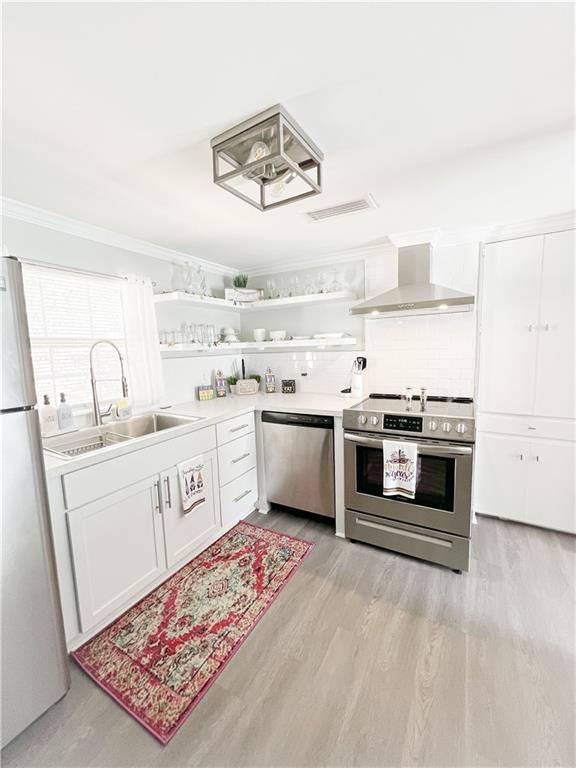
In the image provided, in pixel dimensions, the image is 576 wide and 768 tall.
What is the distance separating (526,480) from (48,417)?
3.43 meters

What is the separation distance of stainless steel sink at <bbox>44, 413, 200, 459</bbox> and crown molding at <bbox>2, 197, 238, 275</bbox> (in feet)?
4.30

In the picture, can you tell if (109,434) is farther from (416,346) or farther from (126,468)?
(416,346)

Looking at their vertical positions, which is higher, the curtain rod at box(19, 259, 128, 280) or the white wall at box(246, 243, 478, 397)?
the curtain rod at box(19, 259, 128, 280)

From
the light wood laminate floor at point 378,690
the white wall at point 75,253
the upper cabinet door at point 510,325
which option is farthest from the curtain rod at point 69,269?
the upper cabinet door at point 510,325

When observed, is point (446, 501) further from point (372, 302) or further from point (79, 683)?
point (79, 683)

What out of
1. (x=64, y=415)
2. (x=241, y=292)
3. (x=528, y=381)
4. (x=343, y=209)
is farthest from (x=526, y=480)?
(x=64, y=415)

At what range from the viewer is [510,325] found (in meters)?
2.50

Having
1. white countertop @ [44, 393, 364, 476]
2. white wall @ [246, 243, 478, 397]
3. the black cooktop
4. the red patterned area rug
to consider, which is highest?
white wall @ [246, 243, 478, 397]

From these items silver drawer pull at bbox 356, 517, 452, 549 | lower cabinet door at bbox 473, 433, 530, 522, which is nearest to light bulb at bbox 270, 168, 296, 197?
silver drawer pull at bbox 356, 517, 452, 549

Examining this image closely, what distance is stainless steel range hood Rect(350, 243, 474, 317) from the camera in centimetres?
226

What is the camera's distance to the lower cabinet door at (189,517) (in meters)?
2.04

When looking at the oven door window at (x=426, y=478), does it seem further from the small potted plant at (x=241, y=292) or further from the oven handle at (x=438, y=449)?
the small potted plant at (x=241, y=292)

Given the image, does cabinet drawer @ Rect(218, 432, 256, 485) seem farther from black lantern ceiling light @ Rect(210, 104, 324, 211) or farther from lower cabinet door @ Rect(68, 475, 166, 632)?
black lantern ceiling light @ Rect(210, 104, 324, 211)

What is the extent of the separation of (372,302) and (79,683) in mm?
2728
